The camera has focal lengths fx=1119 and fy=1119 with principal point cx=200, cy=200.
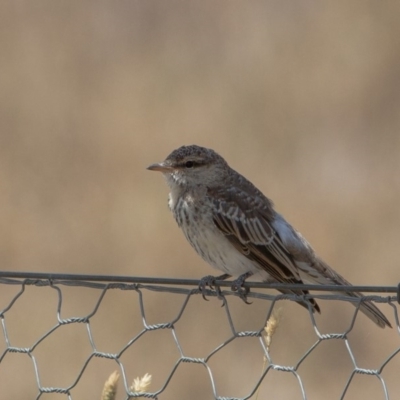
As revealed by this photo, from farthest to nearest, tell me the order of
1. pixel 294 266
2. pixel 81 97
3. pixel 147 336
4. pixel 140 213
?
pixel 81 97 < pixel 140 213 < pixel 147 336 < pixel 294 266

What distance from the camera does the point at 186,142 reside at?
12.5m

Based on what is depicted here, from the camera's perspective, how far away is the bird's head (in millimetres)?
6648

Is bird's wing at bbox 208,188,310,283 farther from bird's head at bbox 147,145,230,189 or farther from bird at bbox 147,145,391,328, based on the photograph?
bird's head at bbox 147,145,230,189

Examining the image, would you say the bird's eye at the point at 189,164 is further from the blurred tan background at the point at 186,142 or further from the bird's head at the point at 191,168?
the blurred tan background at the point at 186,142

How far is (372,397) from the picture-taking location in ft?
30.8

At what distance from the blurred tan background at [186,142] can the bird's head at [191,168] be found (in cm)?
300

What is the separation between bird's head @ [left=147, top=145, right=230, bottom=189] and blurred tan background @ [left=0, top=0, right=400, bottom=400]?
2998 mm

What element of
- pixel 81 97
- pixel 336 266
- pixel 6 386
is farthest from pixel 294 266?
pixel 81 97

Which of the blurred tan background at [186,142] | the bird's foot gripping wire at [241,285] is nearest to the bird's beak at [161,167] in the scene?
the bird's foot gripping wire at [241,285]

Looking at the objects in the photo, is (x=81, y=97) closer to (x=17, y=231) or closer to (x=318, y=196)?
(x=17, y=231)

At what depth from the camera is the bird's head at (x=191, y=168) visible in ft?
21.8

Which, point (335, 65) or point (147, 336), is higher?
point (335, 65)

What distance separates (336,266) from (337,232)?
626 millimetres

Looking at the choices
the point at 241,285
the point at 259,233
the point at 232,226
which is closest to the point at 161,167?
the point at 232,226
